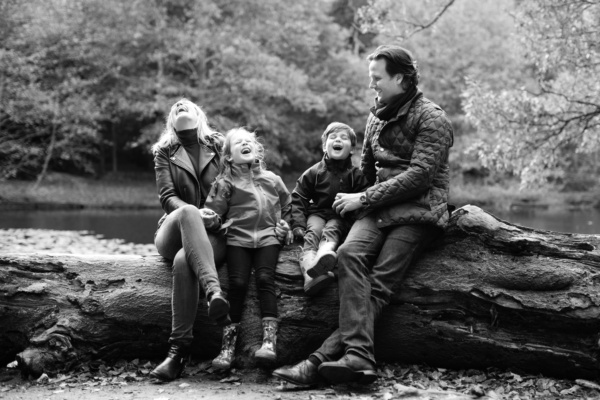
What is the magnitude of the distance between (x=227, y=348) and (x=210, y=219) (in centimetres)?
92

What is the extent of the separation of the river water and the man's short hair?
456 inches

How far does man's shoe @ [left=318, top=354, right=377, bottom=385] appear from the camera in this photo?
386 cm

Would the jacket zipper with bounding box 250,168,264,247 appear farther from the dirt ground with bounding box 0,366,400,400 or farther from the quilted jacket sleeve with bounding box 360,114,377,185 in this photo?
the dirt ground with bounding box 0,366,400,400

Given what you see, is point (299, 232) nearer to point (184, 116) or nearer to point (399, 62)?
point (184, 116)

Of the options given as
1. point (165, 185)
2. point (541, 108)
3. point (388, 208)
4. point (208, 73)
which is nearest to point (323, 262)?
point (388, 208)

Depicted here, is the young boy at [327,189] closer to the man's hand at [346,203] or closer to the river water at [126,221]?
the man's hand at [346,203]

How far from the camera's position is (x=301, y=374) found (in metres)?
4.01

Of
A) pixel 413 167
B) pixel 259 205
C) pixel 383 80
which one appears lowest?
pixel 259 205

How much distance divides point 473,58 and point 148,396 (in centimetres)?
2836

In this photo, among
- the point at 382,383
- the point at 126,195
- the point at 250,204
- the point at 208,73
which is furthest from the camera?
the point at 208,73

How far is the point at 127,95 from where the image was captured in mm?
27234

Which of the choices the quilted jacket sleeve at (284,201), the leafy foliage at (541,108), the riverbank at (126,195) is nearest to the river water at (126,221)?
the riverbank at (126,195)

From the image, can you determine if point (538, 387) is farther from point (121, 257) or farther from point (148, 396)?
point (121, 257)

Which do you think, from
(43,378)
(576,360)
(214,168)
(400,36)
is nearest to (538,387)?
(576,360)
